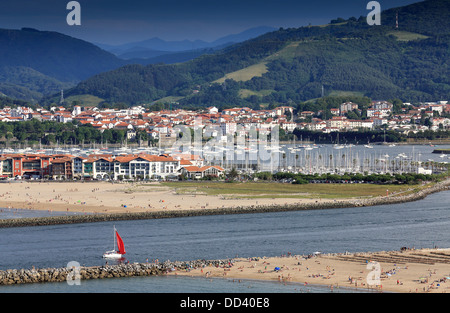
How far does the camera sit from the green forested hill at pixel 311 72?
154m

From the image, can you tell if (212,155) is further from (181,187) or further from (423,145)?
(423,145)

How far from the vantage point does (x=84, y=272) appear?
19.7m

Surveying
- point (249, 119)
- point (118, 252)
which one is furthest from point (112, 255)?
point (249, 119)

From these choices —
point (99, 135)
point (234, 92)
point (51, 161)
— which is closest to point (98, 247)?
point (51, 161)

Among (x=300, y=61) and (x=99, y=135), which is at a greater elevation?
(x=300, y=61)

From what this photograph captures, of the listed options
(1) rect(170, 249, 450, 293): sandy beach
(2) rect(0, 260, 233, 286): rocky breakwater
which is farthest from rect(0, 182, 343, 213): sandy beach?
(1) rect(170, 249, 450, 293): sandy beach

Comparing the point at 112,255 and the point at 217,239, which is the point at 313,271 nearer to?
the point at 112,255

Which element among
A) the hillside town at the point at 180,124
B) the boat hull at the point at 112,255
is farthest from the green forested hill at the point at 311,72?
the boat hull at the point at 112,255

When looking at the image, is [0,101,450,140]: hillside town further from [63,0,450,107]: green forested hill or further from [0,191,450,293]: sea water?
[0,191,450,293]: sea water

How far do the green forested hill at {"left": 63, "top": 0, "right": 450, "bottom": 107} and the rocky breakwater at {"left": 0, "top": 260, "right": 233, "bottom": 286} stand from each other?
401 ft

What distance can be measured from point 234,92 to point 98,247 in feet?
417

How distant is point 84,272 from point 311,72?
151 m
